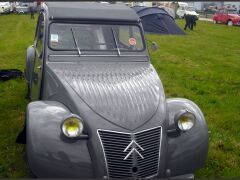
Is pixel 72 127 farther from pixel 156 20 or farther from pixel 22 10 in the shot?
pixel 22 10

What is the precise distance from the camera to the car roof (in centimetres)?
540

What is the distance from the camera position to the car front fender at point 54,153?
3680 millimetres

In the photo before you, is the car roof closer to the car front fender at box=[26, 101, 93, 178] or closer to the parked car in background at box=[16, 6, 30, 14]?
the car front fender at box=[26, 101, 93, 178]

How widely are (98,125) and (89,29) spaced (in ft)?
6.68

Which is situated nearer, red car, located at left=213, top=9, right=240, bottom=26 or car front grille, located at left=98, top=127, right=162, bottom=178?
car front grille, located at left=98, top=127, right=162, bottom=178

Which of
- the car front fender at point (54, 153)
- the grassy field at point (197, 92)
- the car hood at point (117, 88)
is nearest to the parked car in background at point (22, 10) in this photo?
the grassy field at point (197, 92)

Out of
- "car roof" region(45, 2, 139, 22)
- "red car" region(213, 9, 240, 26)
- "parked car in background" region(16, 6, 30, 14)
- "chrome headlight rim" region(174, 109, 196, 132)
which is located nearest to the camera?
"chrome headlight rim" region(174, 109, 196, 132)

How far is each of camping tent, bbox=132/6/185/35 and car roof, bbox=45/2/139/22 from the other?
15863mm

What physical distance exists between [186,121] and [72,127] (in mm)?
1335

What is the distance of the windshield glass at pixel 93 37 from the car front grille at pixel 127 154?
192 cm

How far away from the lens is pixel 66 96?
4.29 metres

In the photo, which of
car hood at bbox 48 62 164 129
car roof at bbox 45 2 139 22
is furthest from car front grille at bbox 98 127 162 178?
car roof at bbox 45 2 139 22

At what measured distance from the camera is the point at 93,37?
5.38 m

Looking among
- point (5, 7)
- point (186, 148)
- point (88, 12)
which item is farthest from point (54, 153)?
point (5, 7)
